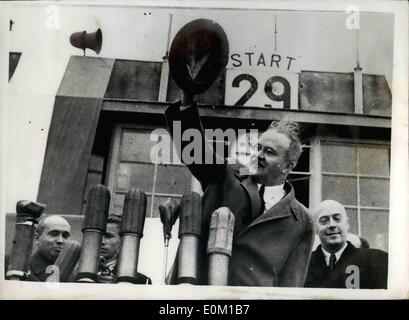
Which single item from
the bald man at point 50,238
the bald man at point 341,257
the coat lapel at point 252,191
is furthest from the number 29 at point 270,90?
the bald man at point 50,238

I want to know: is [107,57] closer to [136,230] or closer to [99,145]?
[99,145]

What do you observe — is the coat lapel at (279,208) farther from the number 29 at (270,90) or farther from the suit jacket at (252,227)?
the number 29 at (270,90)

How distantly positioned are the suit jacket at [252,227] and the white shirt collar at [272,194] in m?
0.03

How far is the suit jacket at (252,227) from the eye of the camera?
3988mm

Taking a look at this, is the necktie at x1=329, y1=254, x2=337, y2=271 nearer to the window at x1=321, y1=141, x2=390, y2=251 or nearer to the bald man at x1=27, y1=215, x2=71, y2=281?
the window at x1=321, y1=141, x2=390, y2=251

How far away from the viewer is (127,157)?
13.5 feet

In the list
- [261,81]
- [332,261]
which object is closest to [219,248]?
[332,261]

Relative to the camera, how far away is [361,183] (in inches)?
164

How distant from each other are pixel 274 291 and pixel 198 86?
59.9 inches

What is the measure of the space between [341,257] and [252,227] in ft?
2.23

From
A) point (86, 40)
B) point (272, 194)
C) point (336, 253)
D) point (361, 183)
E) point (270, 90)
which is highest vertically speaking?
point (86, 40)

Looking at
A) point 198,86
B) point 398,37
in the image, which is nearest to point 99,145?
point 198,86

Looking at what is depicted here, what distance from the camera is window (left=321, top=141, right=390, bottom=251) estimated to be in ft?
13.5

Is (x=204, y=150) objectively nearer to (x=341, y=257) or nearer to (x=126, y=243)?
(x=126, y=243)
